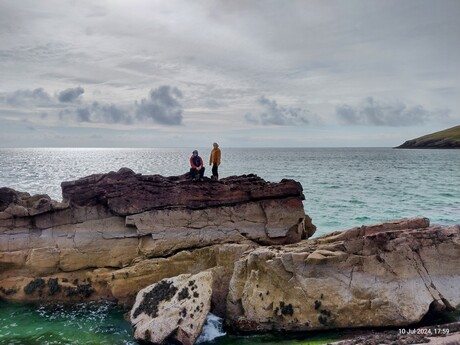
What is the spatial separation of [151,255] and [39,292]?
636cm

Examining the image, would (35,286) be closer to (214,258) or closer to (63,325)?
(63,325)

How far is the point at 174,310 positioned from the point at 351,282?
805cm

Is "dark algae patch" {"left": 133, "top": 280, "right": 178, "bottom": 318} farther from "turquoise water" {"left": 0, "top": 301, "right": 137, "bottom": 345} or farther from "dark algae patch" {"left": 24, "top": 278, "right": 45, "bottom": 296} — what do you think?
"dark algae patch" {"left": 24, "top": 278, "right": 45, "bottom": 296}

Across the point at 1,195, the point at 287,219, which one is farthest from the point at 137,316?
the point at 1,195

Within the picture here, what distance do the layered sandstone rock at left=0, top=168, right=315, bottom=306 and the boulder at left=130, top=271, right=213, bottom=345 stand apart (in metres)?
2.89

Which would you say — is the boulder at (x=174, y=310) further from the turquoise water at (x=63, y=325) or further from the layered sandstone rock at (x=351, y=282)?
the layered sandstone rock at (x=351, y=282)

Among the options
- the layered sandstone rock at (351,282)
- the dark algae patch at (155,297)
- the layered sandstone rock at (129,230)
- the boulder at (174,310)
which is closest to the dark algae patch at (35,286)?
the layered sandstone rock at (129,230)

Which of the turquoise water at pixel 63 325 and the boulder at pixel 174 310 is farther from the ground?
the boulder at pixel 174 310

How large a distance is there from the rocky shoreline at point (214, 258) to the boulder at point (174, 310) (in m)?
0.05

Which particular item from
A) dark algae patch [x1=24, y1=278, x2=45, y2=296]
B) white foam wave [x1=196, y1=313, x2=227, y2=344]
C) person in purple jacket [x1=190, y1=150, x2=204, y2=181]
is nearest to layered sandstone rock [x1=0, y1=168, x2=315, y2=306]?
dark algae patch [x1=24, y1=278, x2=45, y2=296]

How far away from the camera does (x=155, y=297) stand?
748 inches

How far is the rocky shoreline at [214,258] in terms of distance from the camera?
17.8 m

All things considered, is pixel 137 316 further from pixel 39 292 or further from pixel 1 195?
pixel 1 195

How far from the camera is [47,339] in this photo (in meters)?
17.9
